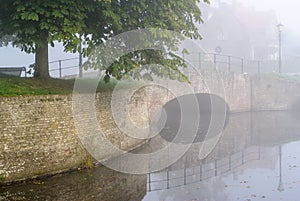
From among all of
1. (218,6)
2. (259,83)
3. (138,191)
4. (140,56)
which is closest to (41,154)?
(138,191)

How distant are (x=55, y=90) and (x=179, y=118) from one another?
16.3 m

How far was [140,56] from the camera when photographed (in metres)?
13.3

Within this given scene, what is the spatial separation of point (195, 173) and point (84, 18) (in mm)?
6553

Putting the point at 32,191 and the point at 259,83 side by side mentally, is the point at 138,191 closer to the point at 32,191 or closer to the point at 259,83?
the point at 32,191

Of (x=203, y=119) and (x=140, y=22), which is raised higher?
(x=140, y=22)

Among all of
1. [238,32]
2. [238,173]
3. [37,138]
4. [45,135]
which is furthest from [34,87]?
[238,32]

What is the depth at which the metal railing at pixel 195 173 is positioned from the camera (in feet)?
40.5

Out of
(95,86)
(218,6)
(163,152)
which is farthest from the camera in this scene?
(218,6)

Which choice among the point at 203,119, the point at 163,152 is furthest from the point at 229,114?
the point at 163,152

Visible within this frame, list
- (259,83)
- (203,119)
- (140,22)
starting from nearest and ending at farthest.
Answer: (140,22) → (203,119) → (259,83)

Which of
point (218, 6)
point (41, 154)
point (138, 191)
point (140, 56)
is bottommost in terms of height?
point (138, 191)

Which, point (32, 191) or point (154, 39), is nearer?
point (32, 191)

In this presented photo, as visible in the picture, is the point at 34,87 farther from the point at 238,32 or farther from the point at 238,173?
the point at 238,32

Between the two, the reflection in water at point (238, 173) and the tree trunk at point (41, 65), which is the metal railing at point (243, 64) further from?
the tree trunk at point (41, 65)
